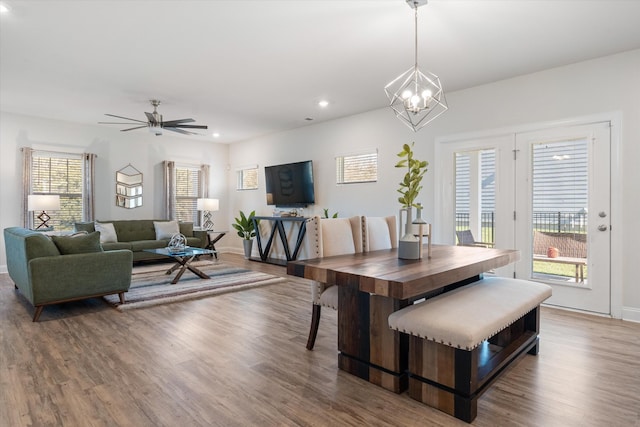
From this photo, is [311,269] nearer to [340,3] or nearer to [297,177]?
[340,3]

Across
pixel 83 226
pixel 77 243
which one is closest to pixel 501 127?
pixel 77 243

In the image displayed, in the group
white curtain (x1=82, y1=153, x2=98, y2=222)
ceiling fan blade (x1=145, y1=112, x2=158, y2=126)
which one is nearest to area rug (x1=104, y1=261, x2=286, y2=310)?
white curtain (x1=82, y1=153, x2=98, y2=222)

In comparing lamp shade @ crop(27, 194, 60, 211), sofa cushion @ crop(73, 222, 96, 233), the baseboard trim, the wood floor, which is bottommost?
the wood floor

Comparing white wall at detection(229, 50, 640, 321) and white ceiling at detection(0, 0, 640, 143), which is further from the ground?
white ceiling at detection(0, 0, 640, 143)

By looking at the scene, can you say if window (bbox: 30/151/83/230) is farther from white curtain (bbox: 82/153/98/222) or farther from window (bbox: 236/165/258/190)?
window (bbox: 236/165/258/190)

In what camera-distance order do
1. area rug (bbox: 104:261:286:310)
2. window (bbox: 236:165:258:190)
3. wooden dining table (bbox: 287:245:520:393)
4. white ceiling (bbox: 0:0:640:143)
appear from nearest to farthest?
wooden dining table (bbox: 287:245:520:393)
white ceiling (bbox: 0:0:640:143)
area rug (bbox: 104:261:286:310)
window (bbox: 236:165:258:190)

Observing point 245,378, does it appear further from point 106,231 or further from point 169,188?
point 169,188

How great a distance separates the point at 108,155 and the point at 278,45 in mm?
5166

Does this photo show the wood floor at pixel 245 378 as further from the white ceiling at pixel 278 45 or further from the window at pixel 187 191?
the window at pixel 187 191

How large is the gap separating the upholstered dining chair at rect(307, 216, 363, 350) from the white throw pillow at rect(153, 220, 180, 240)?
496cm

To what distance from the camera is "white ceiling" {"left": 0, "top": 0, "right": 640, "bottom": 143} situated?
9.11ft

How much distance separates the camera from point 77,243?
3721 millimetres

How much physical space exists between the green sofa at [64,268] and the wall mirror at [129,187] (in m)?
3.19

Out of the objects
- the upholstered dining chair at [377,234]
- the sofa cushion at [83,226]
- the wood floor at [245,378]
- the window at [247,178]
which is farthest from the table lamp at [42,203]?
the upholstered dining chair at [377,234]
